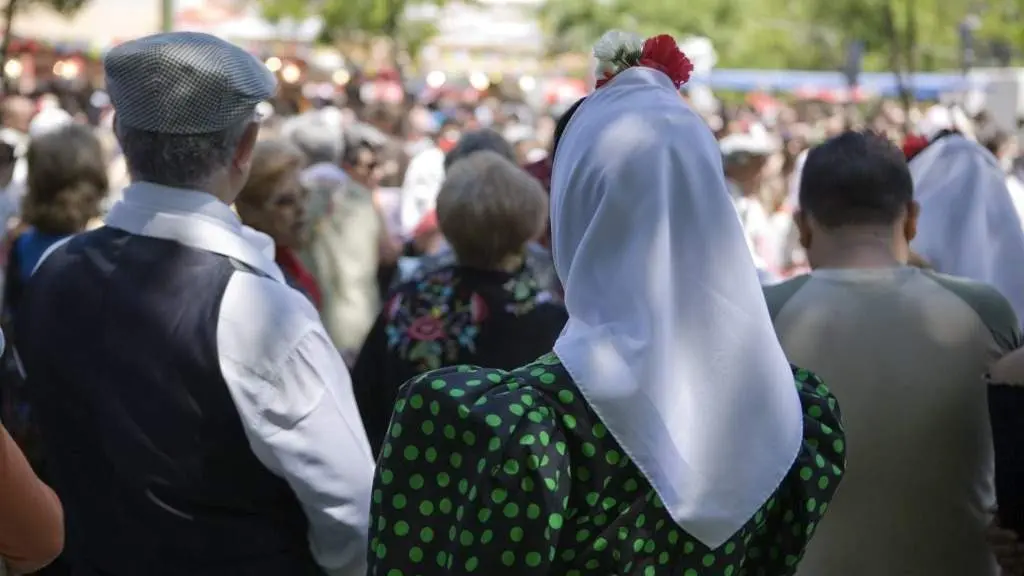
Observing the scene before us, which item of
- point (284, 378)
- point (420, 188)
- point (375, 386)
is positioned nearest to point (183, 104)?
point (284, 378)

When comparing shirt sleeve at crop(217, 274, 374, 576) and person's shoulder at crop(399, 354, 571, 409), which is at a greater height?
person's shoulder at crop(399, 354, 571, 409)

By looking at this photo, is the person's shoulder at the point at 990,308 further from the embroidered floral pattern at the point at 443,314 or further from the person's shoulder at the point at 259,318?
the person's shoulder at the point at 259,318

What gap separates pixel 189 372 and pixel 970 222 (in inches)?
96.3

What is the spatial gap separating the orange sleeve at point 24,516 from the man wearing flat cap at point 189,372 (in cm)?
46

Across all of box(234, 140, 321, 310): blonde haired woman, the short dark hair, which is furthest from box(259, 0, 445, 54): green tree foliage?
the short dark hair

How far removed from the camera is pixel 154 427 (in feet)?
10.1

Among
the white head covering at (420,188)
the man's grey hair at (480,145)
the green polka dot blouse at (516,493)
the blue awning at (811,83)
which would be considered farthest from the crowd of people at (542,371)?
the blue awning at (811,83)

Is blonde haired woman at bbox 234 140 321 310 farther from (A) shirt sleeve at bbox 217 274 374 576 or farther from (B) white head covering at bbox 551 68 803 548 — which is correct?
(B) white head covering at bbox 551 68 803 548

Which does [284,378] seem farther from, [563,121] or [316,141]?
[316,141]

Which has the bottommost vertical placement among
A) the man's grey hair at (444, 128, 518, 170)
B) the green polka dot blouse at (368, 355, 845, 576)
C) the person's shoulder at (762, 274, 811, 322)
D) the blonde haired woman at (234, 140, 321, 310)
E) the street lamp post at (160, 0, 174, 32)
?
the street lamp post at (160, 0, 174, 32)

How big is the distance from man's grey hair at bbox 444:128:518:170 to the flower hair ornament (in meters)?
4.03

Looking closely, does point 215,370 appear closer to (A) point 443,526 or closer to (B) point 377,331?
(A) point 443,526

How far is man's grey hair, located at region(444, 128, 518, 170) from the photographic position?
22.1 feet

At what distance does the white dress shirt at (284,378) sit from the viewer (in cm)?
303
